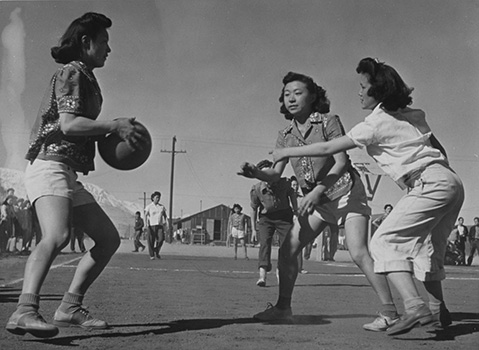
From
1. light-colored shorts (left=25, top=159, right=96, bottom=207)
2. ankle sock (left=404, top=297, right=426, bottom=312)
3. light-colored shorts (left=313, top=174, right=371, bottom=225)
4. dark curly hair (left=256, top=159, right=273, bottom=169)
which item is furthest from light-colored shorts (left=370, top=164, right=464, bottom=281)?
light-colored shorts (left=25, top=159, right=96, bottom=207)

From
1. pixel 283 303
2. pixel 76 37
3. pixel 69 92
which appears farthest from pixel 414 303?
pixel 76 37

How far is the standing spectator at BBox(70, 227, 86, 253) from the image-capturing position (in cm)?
256

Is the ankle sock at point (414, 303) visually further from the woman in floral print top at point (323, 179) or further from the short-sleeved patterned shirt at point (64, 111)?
the short-sleeved patterned shirt at point (64, 111)

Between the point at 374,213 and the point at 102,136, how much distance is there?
1.33m

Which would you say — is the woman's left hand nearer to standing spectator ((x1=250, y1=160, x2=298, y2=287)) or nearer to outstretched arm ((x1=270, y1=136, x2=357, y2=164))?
outstretched arm ((x1=270, y1=136, x2=357, y2=164))

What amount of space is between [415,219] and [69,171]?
1446 mm

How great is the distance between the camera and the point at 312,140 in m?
2.75

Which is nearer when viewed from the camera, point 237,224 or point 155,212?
point 155,212

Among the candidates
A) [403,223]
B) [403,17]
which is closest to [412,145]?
[403,223]

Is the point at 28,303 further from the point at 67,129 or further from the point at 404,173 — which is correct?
the point at 404,173

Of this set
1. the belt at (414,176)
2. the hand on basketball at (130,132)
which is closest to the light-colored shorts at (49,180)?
the hand on basketball at (130,132)

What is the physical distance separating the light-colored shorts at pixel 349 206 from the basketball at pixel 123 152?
86 cm

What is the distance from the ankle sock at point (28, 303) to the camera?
232 cm

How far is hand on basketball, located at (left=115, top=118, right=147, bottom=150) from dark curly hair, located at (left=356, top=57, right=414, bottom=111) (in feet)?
3.34
